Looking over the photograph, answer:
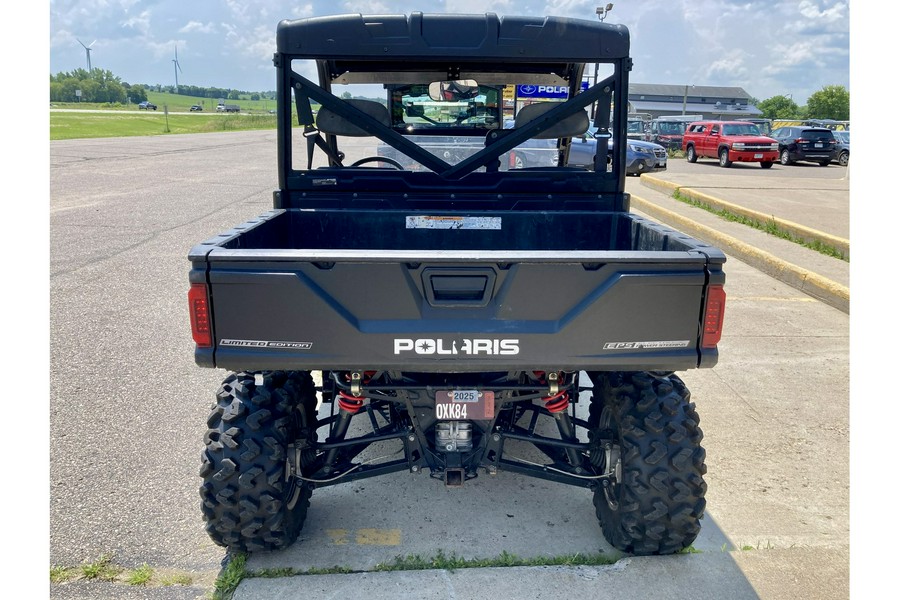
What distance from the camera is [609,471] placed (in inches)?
129

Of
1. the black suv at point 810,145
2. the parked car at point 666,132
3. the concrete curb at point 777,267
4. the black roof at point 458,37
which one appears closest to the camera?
the black roof at point 458,37

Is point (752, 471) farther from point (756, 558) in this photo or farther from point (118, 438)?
point (118, 438)

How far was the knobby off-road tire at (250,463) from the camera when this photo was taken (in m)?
3.06

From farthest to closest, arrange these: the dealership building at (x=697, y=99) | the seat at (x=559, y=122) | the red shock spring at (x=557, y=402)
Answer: the dealership building at (x=697, y=99) → the seat at (x=559, y=122) → the red shock spring at (x=557, y=402)

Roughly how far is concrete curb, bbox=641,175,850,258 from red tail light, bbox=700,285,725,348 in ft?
25.4

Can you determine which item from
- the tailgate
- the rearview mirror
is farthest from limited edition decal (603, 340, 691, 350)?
the rearview mirror

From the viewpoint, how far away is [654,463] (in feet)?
10.1

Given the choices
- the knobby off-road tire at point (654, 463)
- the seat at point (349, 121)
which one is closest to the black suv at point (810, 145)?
the seat at point (349, 121)

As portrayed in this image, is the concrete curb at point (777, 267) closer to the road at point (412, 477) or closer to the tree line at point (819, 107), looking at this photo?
the road at point (412, 477)

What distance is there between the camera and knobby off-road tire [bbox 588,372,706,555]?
3.09m

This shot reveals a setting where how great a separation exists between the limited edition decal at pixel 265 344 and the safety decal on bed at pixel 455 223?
1.51 m

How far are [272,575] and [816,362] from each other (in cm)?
478

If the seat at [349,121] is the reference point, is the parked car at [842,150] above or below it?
above

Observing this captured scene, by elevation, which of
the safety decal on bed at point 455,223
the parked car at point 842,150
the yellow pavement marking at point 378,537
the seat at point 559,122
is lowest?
the yellow pavement marking at point 378,537
